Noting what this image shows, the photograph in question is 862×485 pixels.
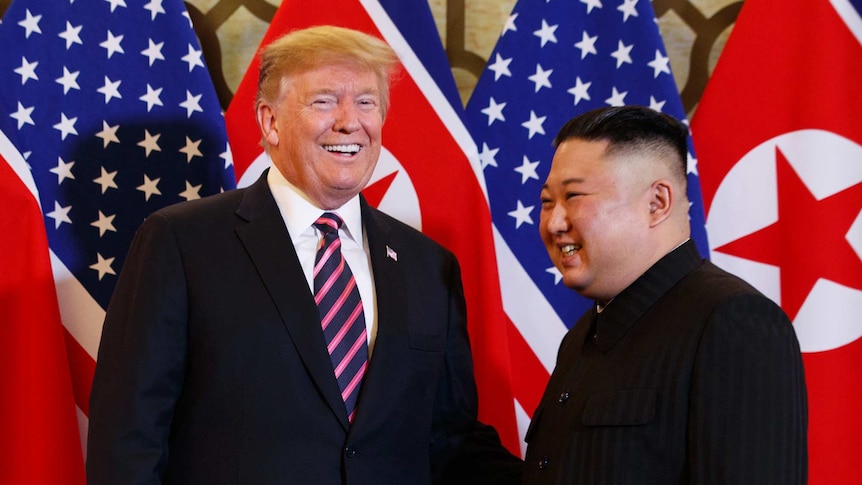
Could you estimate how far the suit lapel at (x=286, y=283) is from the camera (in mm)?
1704

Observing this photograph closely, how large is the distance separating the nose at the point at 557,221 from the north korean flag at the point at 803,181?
98cm

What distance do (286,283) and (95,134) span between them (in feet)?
2.61

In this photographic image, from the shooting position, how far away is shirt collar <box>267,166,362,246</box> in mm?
1843

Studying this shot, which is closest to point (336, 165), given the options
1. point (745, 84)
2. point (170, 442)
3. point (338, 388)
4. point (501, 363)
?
point (338, 388)

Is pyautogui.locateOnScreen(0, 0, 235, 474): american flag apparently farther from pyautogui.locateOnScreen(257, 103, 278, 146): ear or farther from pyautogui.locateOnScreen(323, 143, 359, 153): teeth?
pyautogui.locateOnScreen(323, 143, 359, 153): teeth

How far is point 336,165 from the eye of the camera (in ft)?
5.97

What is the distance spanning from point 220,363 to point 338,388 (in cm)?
22

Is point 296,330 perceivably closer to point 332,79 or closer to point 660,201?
point 332,79

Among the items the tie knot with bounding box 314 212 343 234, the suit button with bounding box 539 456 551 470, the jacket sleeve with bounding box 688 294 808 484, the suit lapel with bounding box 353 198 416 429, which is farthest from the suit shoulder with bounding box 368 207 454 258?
the jacket sleeve with bounding box 688 294 808 484

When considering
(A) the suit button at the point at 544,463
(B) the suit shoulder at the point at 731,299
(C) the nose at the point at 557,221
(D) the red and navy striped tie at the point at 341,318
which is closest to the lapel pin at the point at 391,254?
(D) the red and navy striped tie at the point at 341,318

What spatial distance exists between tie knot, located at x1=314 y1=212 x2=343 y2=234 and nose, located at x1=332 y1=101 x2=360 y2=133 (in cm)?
17

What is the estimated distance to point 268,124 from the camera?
74.7 inches

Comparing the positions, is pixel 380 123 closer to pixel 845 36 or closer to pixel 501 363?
pixel 501 363

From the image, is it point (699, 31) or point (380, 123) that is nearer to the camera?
point (380, 123)
